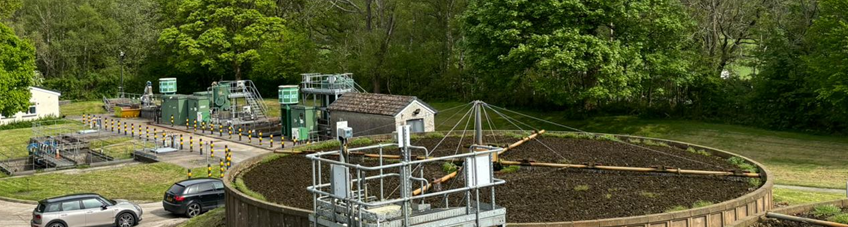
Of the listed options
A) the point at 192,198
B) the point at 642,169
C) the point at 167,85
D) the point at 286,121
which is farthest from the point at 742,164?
the point at 167,85

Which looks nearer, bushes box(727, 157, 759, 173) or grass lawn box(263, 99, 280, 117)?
bushes box(727, 157, 759, 173)

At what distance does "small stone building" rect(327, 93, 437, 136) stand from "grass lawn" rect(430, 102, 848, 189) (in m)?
8.38

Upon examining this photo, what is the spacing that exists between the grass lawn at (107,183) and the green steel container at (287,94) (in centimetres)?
1180

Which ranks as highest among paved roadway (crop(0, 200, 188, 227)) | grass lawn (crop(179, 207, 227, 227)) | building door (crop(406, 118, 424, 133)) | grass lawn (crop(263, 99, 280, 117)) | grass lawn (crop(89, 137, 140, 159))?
grass lawn (crop(263, 99, 280, 117))

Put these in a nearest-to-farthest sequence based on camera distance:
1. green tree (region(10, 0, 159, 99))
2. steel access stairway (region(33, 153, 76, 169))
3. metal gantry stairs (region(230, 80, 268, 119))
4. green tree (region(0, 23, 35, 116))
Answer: steel access stairway (region(33, 153, 76, 169)) → green tree (region(0, 23, 35, 116)) → metal gantry stairs (region(230, 80, 268, 119)) → green tree (region(10, 0, 159, 99))

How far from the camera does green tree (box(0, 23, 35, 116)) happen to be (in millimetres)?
57281

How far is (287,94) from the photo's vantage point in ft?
189

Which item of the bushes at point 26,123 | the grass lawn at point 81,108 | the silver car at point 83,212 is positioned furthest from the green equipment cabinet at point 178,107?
the silver car at point 83,212

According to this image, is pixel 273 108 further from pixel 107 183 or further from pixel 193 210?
pixel 193 210

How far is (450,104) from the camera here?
7119cm

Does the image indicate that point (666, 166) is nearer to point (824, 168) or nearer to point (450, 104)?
point (824, 168)

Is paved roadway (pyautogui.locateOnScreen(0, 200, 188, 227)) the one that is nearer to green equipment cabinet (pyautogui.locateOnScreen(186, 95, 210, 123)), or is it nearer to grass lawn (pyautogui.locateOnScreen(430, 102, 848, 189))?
grass lawn (pyautogui.locateOnScreen(430, 102, 848, 189))

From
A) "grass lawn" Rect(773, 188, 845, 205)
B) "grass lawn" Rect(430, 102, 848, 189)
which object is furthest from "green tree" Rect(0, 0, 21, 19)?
"grass lawn" Rect(773, 188, 845, 205)

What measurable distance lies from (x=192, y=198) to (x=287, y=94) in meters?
24.4
